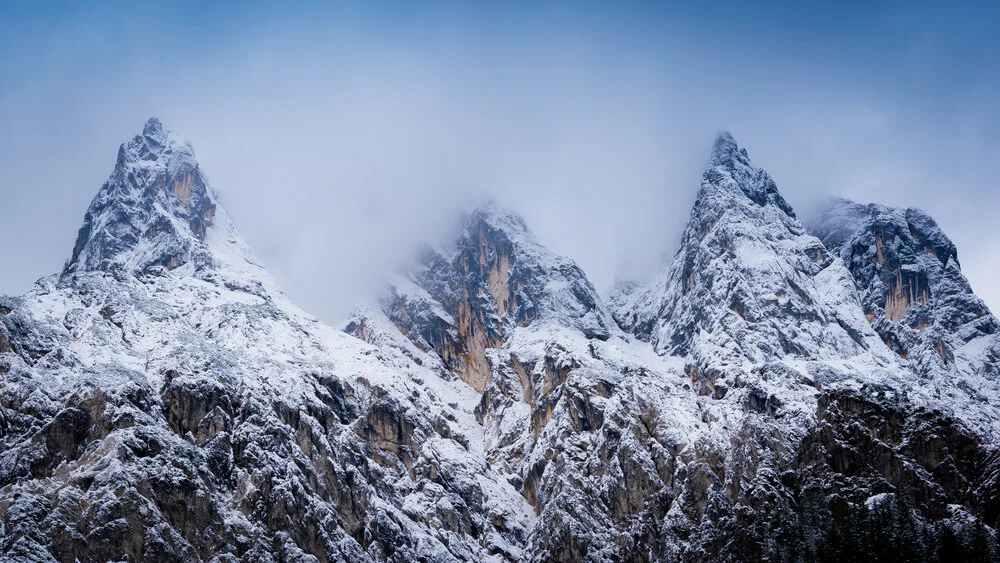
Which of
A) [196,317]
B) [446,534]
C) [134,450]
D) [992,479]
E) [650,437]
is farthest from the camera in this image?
[196,317]

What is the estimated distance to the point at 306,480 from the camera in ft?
480

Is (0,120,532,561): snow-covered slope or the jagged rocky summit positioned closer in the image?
(0,120,532,561): snow-covered slope

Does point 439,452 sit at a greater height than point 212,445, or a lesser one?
greater

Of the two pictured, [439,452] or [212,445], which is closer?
[212,445]

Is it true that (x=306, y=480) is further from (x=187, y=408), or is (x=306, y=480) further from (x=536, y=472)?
(x=536, y=472)

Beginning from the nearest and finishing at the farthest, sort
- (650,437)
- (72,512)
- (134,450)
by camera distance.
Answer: (72,512), (134,450), (650,437)

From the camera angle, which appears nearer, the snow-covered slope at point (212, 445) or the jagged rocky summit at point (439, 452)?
the snow-covered slope at point (212, 445)

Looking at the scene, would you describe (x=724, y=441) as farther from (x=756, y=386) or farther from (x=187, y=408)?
(x=187, y=408)

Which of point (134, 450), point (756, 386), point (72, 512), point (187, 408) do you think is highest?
point (756, 386)

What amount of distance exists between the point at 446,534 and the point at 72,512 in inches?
2190

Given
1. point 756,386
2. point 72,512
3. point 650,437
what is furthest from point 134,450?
point 756,386

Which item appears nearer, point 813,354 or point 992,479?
point 992,479

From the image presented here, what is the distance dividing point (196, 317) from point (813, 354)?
4458 inches

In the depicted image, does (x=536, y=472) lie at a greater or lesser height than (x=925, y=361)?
lesser
